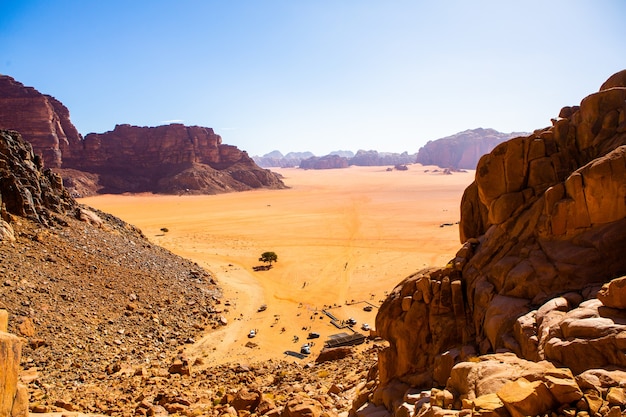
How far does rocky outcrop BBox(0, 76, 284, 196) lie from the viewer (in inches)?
3910

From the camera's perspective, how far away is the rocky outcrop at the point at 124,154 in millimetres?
99312

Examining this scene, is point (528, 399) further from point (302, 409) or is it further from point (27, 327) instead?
point (27, 327)

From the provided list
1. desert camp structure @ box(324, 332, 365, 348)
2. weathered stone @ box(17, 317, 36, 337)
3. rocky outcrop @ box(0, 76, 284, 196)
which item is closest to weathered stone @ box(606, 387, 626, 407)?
desert camp structure @ box(324, 332, 365, 348)

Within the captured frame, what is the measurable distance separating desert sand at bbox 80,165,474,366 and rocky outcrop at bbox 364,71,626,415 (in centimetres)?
960

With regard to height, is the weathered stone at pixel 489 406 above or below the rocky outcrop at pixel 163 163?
below

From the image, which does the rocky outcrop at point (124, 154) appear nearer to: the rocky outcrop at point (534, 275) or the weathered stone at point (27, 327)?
the weathered stone at point (27, 327)

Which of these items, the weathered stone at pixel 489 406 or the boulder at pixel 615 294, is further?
the boulder at pixel 615 294

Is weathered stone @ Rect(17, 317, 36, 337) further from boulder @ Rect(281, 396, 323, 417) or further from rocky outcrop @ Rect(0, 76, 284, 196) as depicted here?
rocky outcrop @ Rect(0, 76, 284, 196)

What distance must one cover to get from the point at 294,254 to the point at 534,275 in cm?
3306

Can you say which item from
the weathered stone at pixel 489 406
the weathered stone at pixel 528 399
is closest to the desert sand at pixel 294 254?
the weathered stone at pixel 489 406

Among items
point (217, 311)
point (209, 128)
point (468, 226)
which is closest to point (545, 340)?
point (468, 226)

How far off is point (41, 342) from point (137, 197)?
94508 mm

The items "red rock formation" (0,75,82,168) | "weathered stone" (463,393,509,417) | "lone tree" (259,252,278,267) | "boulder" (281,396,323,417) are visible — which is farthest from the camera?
"red rock formation" (0,75,82,168)

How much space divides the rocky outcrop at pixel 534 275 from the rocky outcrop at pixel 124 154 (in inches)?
4123
